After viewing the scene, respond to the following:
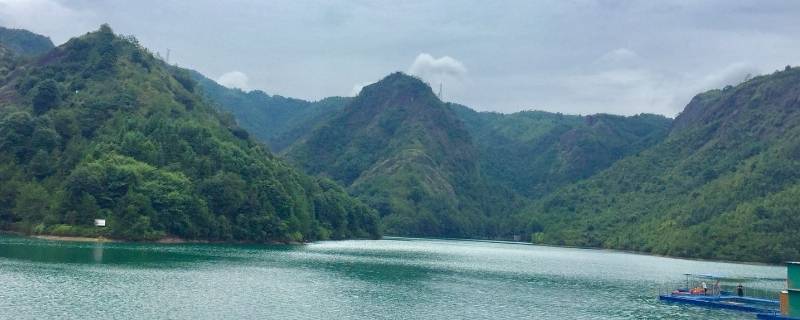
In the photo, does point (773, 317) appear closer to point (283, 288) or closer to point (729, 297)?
point (729, 297)

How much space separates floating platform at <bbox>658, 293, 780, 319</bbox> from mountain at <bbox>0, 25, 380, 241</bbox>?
312 ft

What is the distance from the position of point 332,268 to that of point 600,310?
42.4 meters

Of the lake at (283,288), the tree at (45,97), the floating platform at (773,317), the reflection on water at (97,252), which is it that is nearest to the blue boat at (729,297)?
the lake at (283,288)

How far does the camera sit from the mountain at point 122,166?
5320 inches

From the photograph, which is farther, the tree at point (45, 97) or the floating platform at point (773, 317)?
the tree at point (45, 97)

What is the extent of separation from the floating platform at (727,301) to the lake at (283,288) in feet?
10.1

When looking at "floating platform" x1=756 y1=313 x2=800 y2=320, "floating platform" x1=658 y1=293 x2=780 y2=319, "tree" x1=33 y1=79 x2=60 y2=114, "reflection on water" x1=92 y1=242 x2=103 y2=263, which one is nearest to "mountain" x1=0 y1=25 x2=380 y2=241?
"tree" x1=33 y1=79 x2=60 y2=114

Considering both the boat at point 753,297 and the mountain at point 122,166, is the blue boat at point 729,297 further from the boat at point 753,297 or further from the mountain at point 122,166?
the mountain at point 122,166

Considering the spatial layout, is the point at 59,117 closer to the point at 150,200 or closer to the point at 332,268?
the point at 150,200

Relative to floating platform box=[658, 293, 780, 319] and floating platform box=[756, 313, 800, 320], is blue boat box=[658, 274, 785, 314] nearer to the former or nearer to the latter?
floating platform box=[658, 293, 780, 319]

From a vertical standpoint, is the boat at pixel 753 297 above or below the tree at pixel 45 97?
below

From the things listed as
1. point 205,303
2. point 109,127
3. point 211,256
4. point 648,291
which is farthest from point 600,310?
point 109,127

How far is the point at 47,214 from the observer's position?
433 feet

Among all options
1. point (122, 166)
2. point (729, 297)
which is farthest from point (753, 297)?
point (122, 166)
